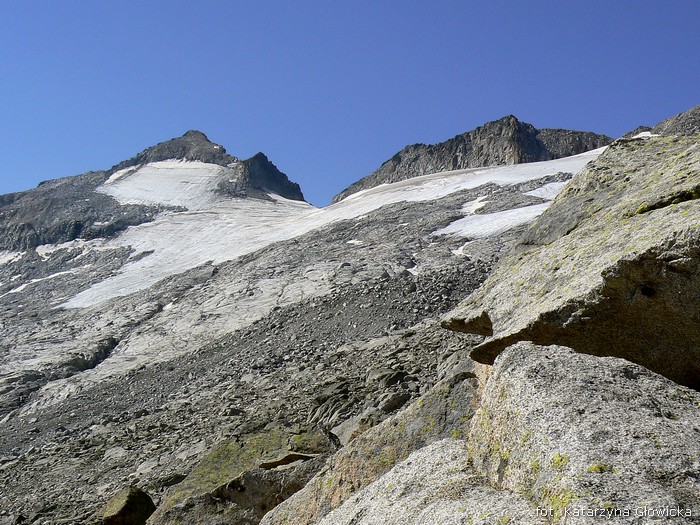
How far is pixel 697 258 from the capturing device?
5.69 meters

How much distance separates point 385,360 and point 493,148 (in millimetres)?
67265

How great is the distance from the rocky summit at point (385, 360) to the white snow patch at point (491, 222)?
297 mm

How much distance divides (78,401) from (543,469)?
82.2 feet

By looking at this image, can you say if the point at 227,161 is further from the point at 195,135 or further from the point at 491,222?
the point at 491,222

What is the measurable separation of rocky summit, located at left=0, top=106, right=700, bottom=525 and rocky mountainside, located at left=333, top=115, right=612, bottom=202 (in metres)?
22.7

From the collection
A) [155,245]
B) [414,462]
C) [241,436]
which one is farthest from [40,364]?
[414,462]

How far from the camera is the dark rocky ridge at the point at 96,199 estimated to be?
220 ft

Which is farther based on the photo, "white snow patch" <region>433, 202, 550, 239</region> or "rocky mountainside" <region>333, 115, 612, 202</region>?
"rocky mountainside" <region>333, 115, 612, 202</region>

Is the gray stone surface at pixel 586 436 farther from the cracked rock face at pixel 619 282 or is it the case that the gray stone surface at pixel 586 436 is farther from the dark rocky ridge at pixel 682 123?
the dark rocky ridge at pixel 682 123

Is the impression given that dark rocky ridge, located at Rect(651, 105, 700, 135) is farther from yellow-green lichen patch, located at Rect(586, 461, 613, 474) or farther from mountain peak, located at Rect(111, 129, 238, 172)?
yellow-green lichen patch, located at Rect(586, 461, 613, 474)

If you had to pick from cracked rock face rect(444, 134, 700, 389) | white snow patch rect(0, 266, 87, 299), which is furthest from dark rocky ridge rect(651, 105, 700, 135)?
cracked rock face rect(444, 134, 700, 389)

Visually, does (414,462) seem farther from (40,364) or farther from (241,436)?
(40,364)

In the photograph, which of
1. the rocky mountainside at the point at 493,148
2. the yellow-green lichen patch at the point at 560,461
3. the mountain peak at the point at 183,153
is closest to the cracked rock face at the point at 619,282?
the yellow-green lichen patch at the point at 560,461

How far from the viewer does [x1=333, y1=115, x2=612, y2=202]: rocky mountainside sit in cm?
8144
